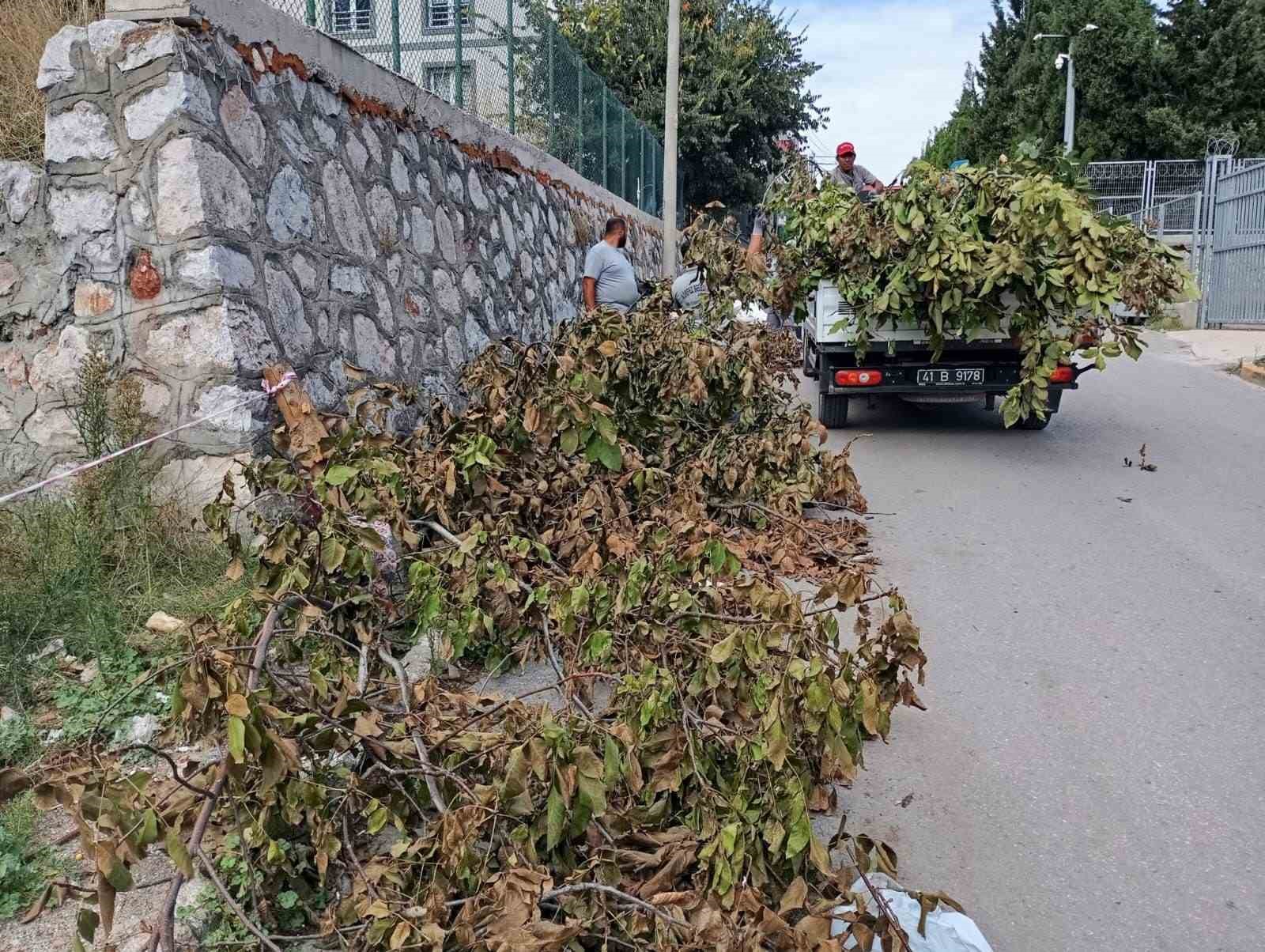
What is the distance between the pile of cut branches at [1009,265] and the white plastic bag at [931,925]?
19.6 feet

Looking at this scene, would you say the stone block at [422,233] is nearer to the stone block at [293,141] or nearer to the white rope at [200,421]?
the stone block at [293,141]

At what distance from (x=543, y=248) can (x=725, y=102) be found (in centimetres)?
1813

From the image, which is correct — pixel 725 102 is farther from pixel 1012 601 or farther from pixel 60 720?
pixel 60 720

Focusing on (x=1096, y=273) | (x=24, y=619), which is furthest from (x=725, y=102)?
(x=24, y=619)

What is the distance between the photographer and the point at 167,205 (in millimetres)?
4680

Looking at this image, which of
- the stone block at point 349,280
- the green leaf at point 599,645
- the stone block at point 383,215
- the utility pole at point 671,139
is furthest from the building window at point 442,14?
the utility pole at point 671,139

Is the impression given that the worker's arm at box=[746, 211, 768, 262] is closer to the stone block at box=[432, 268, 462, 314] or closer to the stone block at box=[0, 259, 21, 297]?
the stone block at box=[432, 268, 462, 314]

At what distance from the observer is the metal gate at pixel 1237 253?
18.3 metres

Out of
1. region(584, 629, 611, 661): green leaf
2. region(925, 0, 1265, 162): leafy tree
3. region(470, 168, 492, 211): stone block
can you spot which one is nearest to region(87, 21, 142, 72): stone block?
region(584, 629, 611, 661): green leaf

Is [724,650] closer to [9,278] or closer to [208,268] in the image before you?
[208,268]

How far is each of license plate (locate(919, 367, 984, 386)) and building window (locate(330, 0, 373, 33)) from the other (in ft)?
16.7

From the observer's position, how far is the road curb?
43.2 ft

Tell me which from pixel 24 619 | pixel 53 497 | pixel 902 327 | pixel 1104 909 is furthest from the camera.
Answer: pixel 902 327

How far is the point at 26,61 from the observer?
525 cm
